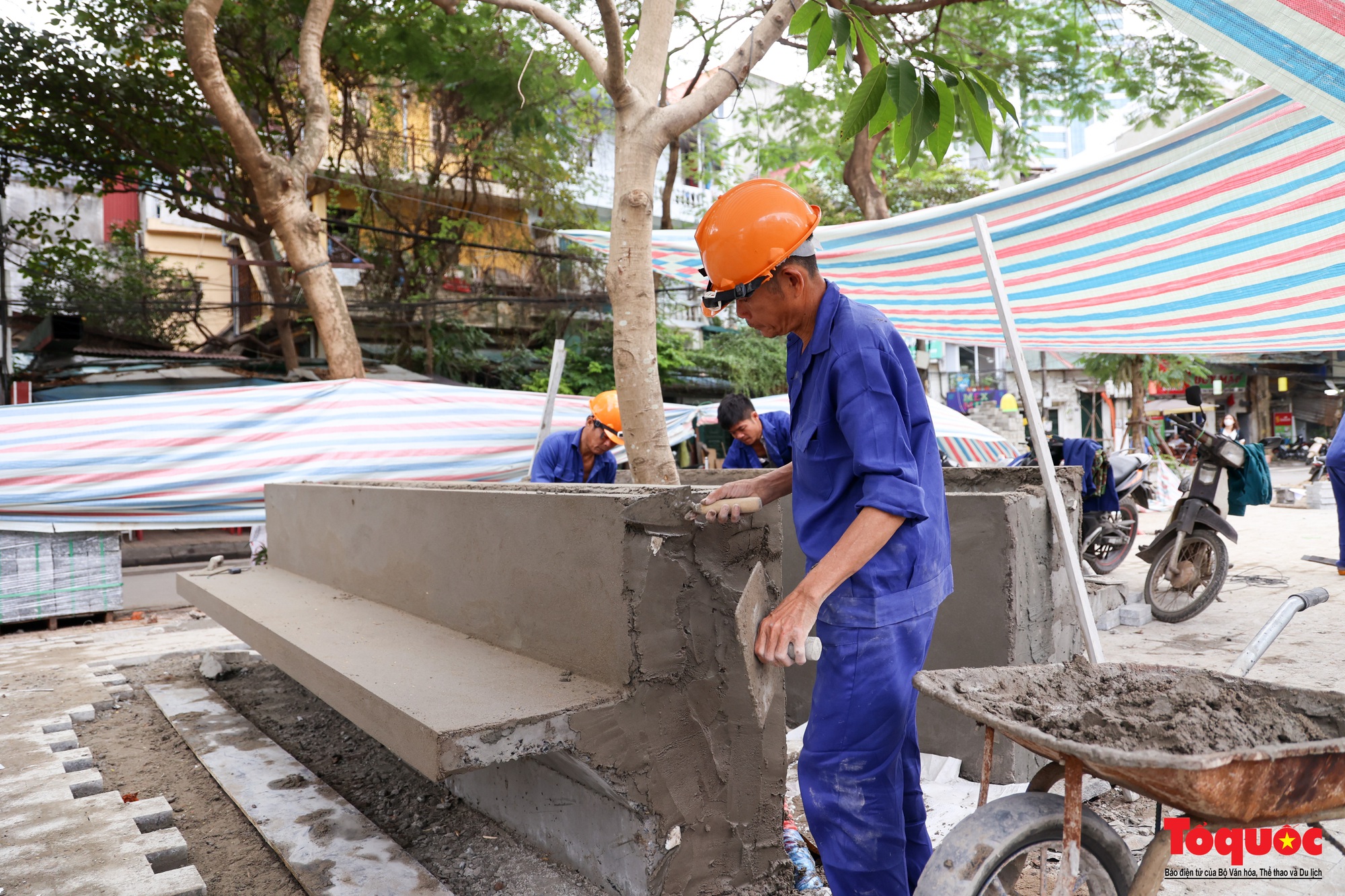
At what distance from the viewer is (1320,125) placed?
3236 millimetres

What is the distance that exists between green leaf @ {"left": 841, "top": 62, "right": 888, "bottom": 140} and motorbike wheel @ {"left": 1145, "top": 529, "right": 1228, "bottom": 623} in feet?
15.4

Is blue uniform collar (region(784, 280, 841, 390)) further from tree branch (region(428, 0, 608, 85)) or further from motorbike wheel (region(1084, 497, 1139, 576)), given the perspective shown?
motorbike wheel (region(1084, 497, 1139, 576))

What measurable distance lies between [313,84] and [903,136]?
6595 millimetres

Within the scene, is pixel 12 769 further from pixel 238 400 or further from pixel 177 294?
pixel 177 294

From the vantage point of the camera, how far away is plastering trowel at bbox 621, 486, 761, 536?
2.24 meters

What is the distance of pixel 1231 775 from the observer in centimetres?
141

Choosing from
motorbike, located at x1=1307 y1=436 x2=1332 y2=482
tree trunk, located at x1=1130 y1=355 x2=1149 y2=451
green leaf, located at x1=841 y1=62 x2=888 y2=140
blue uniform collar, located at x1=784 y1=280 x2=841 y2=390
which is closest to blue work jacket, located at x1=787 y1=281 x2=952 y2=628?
blue uniform collar, located at x1=784 y1=280 x2=841 y2=390

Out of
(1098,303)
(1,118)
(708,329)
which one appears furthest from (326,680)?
(708,329)

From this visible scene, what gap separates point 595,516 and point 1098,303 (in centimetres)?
403

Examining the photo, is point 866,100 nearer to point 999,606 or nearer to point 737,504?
point 737,504

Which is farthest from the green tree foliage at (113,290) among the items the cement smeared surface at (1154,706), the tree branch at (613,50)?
the cement smeared surface at (1154,706)

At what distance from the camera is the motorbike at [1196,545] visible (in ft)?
19.2

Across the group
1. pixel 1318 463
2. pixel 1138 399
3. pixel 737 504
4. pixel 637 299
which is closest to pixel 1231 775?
pixel 737 504

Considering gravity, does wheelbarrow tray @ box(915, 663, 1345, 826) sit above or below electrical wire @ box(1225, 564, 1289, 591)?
above
